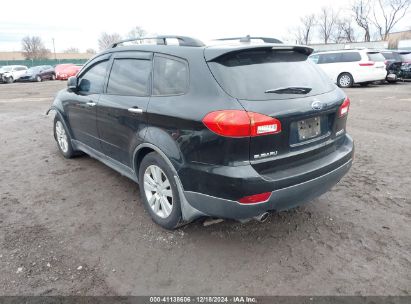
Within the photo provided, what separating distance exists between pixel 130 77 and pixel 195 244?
1.86m

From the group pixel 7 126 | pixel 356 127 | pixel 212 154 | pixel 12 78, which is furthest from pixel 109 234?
pixel 12 78

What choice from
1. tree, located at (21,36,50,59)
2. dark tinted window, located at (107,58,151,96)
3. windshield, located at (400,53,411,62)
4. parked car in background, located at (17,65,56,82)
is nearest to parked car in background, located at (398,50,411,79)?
windshield, located at (400,53,411,62)

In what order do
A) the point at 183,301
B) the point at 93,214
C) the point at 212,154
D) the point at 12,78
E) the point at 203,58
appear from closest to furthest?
the point at 183,301, the point at 212,154, the point at 203,58, the point at 93,214, the point at 12,78

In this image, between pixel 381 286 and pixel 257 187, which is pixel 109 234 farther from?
pixel 381 286

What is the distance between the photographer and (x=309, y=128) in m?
2.89

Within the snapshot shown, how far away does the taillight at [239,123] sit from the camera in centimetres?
252

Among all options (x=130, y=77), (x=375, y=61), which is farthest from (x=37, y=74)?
(x=130, y=77)

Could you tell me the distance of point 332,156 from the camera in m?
3.16

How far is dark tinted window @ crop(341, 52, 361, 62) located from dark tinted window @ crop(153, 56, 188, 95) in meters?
14.4

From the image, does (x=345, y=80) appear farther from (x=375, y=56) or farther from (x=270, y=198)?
(x=270, y=198)

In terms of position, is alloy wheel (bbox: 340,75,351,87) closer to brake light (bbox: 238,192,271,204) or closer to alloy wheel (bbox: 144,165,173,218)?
alloy wheel (bbox: 144,165,173,218)

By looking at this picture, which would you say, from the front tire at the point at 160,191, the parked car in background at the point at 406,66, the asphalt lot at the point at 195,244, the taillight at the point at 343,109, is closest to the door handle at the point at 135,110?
the front tire at the point at 160,191

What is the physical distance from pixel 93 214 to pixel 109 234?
1.65 feet

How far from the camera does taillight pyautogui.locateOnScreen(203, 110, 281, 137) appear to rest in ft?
8.27
